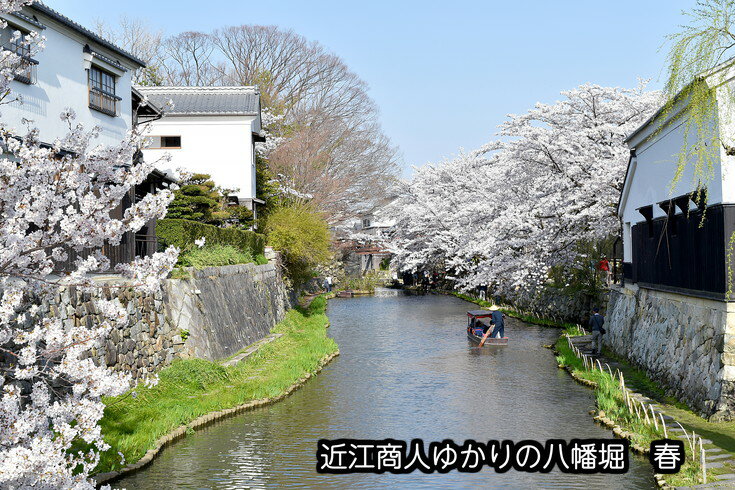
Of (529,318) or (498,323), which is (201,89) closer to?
(498,323)

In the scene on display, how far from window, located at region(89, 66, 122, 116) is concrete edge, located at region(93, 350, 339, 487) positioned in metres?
9.21

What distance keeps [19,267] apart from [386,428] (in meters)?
9.83

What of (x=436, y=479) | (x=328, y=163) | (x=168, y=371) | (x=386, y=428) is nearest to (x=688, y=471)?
(x=436, y=479)

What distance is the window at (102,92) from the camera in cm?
1931

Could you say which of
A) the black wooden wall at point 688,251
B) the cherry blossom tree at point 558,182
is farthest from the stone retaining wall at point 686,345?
the cherry blossom tree at point 558,182

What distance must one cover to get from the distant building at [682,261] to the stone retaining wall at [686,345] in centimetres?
2

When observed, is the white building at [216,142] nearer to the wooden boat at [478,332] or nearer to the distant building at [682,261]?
the wooden boat at [478,332]

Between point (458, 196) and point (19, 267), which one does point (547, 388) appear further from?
point (458, 196)

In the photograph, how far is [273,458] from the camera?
1329cm

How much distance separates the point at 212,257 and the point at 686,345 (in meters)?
14.3

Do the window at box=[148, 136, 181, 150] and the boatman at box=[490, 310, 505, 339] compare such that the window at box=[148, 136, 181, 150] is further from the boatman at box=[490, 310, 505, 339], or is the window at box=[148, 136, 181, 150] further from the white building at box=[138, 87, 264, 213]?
the boatman at box=[490, 310, 505, 339]

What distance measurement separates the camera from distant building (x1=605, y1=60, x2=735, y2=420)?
44.7 ft

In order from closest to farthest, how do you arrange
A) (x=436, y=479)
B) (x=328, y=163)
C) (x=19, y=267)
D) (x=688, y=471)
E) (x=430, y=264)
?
(x=19, y=267)
(x=688, y=471)
(x=436, y=479)
(x=328, y=163)
(x=430, y=264)

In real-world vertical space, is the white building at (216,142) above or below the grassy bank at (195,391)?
above
